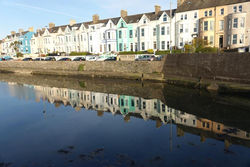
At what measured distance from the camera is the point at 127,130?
47.3ft

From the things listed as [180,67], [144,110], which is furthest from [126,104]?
[180,67]

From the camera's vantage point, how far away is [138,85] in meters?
31.7

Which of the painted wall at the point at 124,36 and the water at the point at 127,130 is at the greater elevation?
the painted wall at the point at 124,36

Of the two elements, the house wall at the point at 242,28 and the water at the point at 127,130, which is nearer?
the water at the point at 127,130

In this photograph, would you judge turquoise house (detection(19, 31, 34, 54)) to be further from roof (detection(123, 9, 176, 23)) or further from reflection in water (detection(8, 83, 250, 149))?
reflection in water (detection(8, 83, 250, 149))

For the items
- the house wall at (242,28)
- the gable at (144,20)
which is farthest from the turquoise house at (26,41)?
the house wall at (242,28)

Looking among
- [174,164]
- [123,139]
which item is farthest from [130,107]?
[174,164]

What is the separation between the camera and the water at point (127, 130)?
33.9 ft

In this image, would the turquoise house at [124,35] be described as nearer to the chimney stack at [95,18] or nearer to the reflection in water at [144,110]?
the chimney stack at [95,18]

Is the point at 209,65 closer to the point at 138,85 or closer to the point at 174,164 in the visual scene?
the point at 138,85

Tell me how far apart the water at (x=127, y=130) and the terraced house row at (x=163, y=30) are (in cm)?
1699

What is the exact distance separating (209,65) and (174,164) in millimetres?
19452

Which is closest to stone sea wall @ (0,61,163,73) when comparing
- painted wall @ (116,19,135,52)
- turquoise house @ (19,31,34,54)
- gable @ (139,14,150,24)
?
painted wall @ (116,19,135,52)

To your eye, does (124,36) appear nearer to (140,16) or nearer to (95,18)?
(140,16)
